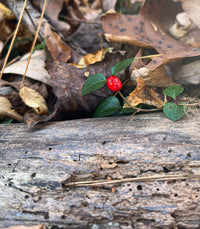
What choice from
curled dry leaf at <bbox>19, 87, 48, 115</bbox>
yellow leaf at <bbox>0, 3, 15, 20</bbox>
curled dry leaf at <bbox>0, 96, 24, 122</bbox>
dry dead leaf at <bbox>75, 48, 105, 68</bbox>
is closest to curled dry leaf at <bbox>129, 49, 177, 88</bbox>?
dry dead leaf at <bbox>75, 48, 105, 68</bbox>

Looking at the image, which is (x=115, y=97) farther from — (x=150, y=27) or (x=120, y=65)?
(x=150, y=27)

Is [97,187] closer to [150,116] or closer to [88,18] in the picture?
[150,116]

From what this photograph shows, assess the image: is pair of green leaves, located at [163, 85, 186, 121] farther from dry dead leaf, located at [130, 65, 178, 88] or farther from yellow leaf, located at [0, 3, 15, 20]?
yellow leaf, located at [0, 3, 15, 20]

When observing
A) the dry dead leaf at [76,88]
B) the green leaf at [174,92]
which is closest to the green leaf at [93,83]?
the dry dead leaf at [76,88]

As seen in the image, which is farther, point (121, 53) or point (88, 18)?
point (88, 18)

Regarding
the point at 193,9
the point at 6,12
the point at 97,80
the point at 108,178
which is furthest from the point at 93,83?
the point at 6,12

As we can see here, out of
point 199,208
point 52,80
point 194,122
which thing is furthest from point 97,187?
point 52,80
